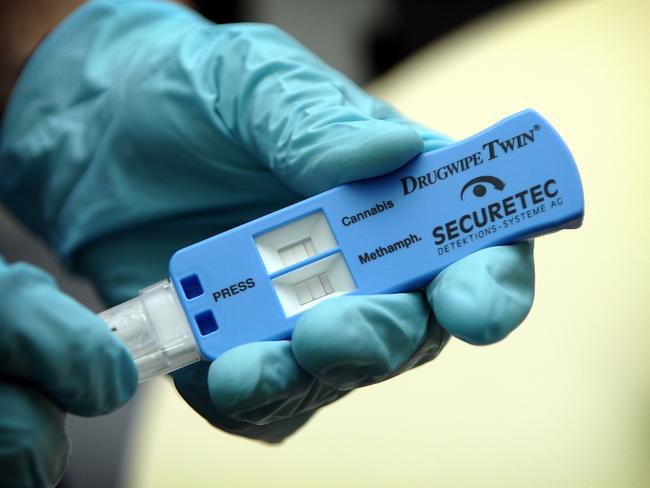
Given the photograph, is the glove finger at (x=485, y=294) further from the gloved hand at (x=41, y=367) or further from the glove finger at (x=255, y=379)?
the gloved hand at (x=41, y=367)

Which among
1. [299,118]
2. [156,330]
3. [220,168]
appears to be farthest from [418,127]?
[156,330]

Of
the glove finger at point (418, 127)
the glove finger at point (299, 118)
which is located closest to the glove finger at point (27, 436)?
the glove finger at point (299, 118)

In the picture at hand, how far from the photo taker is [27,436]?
1.82ft

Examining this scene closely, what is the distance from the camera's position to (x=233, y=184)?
0.86m

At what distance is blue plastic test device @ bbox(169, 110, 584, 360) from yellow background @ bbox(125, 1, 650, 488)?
42cm

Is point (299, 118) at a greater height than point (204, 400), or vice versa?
point (299, 118)

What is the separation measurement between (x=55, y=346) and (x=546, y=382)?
0.69 metres

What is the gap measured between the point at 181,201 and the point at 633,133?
706 millimetres

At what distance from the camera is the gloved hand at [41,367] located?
1.78 feet

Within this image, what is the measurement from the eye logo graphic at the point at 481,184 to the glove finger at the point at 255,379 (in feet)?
0.68

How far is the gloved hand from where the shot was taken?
0.54 m

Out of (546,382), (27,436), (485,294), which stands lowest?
(546,382)

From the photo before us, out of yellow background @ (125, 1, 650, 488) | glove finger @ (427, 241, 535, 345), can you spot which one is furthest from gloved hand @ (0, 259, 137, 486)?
yellow background @ (125, 1, 650, 488)

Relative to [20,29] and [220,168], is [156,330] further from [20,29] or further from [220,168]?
[20,29]
